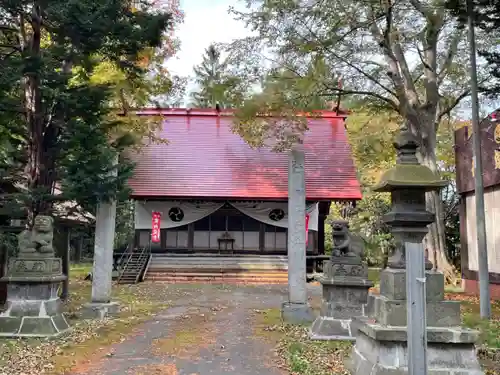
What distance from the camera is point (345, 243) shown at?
777 centimetres

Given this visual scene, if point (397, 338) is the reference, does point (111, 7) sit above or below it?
above

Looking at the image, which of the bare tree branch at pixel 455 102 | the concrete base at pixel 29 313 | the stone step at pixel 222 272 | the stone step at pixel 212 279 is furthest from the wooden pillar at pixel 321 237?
the concrete base at pixel 29 313

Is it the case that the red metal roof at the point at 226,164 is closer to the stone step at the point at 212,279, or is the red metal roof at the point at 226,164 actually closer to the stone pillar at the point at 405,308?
the stone step at the point at 212,279

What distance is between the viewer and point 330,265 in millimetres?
7938

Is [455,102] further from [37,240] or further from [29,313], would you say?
[29,313]

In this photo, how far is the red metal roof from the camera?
18.2m

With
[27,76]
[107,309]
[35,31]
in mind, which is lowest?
[107,309]

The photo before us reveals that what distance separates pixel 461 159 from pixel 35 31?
39.4ft

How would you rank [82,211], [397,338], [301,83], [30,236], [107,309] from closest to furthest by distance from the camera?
[397,338]
[30,236]
[107,309]
[82,211]
[301,83]

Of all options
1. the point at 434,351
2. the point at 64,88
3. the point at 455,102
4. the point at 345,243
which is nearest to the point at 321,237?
the point at 455,102

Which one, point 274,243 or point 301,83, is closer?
point 301,83

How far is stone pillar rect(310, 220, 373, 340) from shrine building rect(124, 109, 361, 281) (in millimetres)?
9806

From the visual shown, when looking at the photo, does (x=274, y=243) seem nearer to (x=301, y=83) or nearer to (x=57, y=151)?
(x=301, y=83)

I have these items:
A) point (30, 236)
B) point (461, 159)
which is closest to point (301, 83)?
point (461, 159)
